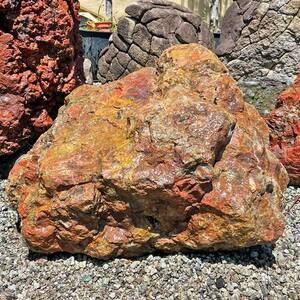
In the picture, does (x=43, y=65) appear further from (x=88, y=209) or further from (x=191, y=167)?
(x=191, y=167)

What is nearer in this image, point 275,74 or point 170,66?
point 170,66

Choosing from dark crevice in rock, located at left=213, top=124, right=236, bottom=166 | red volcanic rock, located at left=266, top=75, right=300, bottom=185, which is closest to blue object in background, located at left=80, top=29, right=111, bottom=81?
red volcanic rock, located at left=266, top=75, right=300, bottom=185

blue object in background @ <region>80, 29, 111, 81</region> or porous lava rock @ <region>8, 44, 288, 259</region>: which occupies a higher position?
porous lava rock @ <region>8, 44, 288, 259</region>

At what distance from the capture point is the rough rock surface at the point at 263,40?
4301 mm

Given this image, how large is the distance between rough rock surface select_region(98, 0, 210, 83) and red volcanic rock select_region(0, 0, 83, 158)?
2418 mm

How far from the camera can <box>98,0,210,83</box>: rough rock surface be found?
5969 mm

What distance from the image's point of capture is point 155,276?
259 cm

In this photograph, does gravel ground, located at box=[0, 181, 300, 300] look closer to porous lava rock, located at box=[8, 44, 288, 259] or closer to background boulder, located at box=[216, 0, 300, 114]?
porous lava rock, located at box=[8, 44, 288, 259]

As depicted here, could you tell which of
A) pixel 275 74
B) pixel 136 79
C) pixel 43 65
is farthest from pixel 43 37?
pixel 275 74

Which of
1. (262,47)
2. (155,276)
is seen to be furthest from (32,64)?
(262,47)

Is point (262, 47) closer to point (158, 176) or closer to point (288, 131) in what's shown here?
point (288, 131)

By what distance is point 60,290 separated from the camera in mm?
2572

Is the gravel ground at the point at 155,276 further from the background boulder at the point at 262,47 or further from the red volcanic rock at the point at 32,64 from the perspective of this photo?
the background boulder at the point at 262,47

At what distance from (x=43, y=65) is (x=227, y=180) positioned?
187 cm
